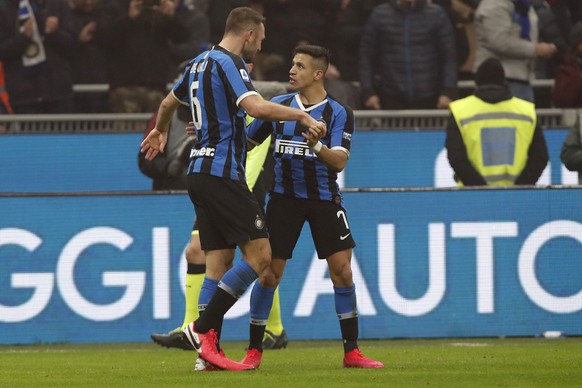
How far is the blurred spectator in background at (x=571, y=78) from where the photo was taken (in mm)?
15016

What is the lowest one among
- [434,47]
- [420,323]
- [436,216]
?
[420,323]

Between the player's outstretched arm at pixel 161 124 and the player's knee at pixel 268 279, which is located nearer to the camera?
the player's outstretched arm at pixel 161 124

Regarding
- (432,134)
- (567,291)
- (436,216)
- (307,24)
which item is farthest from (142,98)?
(567,291)

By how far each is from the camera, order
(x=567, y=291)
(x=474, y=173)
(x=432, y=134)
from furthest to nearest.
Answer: (x=432, y=134) → (x=474, y=173) → (x=567, y=291)

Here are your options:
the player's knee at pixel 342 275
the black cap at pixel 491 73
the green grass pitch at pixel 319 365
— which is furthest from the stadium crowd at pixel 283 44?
the player's knee at pixel 342 275

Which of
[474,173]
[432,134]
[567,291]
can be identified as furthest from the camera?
[432,134]

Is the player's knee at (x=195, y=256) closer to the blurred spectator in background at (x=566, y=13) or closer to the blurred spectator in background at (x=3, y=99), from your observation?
the blurred spectator in background at (x=3, y=99)

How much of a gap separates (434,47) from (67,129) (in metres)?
3.97

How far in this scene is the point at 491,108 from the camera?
13359 mm

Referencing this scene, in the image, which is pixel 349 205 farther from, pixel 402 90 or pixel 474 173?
pixel 402 90

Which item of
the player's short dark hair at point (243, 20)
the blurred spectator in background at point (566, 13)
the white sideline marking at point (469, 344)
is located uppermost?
the player's short dark hair at point (243, 20)

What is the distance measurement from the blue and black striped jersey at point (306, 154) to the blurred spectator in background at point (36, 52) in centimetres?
631

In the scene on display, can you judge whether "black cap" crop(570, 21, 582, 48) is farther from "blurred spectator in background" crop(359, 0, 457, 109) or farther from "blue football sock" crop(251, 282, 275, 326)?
"blue football sock" crop(251, 282, 275, 326)

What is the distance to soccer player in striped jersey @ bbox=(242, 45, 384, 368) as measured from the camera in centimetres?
915
